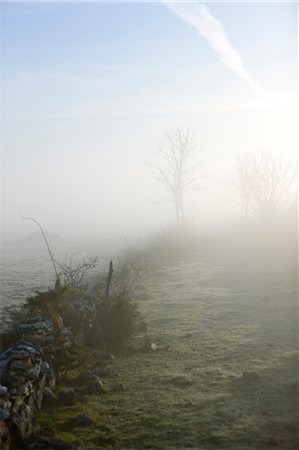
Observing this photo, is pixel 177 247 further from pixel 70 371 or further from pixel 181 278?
pixel 70 371

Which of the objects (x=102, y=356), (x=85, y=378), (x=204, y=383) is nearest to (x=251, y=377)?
(x=204, y=383)

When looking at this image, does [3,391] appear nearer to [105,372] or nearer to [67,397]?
[67,397]

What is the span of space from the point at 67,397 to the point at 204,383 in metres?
2.69

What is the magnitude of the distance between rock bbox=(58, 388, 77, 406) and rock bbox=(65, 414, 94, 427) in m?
0.87

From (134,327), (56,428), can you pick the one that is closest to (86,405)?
(56,428)

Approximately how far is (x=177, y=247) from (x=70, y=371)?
993 inches

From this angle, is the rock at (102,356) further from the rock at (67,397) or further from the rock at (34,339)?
the rock at (67,397)

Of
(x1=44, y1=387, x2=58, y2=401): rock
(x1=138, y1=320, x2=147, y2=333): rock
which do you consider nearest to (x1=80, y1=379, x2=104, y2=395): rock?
(x1=44, y1=387, x2=58, y2=401): rock

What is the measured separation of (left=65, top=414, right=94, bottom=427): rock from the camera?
786cm

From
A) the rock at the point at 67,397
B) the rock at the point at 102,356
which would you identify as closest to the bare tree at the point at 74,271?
the rock at the point at 102,356

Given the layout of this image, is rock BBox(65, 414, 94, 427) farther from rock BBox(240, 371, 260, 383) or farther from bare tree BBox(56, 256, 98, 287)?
bare tree BBox(56, 256, 98, 287)

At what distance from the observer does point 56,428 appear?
7688 mm

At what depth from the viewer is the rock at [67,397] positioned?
881cm

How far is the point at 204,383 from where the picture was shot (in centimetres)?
966
